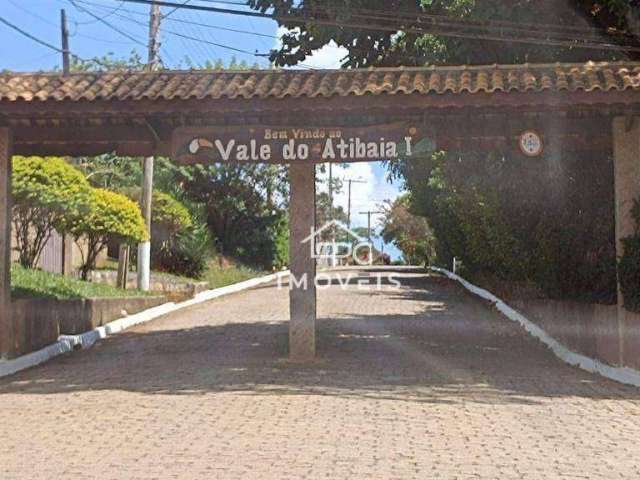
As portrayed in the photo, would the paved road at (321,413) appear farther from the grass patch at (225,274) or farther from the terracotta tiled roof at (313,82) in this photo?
the grass patch at (225,274)

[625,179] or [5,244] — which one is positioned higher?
[625,179]

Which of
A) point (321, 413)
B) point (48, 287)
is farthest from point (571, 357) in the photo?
point (48, 287)

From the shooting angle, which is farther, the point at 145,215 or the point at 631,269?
the point at 145,215

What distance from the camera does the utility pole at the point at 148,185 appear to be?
22.8 meters

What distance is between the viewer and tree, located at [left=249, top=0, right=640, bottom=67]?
13.5 meters

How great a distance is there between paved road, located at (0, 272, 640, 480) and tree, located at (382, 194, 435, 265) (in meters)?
41.0

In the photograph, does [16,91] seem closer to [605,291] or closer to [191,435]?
[191,435]

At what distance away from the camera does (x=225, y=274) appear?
33.0 metres

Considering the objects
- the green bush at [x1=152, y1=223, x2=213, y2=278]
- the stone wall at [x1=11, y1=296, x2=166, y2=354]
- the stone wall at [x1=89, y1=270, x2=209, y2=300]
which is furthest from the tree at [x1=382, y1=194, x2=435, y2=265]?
the stone wall at [x1=11, y1=296, x2=166, y2=354]

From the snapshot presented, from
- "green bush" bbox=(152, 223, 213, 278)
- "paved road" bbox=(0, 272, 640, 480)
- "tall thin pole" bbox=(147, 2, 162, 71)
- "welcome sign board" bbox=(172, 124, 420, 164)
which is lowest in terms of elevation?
"paved road" bbox=(0, 272, 640, 480)

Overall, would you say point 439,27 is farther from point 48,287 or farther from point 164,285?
point 164,285

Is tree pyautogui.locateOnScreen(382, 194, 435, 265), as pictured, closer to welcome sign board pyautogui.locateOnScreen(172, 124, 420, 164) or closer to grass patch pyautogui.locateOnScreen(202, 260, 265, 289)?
grass patch pyautogui.locateOnScreen(202, 260, 265, 289)

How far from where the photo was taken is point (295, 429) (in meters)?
7.88

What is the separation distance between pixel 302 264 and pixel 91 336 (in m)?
4.91
